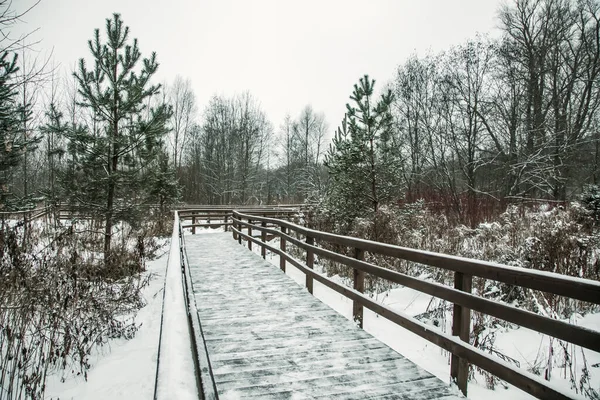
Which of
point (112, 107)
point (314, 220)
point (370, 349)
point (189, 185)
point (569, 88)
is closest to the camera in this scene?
point (370, 349)

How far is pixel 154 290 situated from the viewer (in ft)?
28.2

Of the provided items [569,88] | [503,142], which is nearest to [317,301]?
[503,142]

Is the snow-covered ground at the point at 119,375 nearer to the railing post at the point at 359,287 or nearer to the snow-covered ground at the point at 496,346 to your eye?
the railing post at the point at 359,287

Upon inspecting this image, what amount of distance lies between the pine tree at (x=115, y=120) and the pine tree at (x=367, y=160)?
690cm

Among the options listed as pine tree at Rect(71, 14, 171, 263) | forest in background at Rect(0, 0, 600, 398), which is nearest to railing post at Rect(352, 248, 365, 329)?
forest in background at Rect(0, 0, 600, 398)

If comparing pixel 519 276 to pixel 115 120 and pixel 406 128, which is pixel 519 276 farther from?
pixel 406 128

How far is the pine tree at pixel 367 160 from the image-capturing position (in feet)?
40.5

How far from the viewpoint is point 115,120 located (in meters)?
12.0

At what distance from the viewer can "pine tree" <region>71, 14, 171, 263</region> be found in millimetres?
11586

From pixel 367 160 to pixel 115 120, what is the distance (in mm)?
8953

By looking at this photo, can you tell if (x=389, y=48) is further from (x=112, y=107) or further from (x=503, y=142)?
(x=112, y=107)

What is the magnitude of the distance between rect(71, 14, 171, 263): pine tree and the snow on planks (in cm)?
761

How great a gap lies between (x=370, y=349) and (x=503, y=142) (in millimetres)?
20102

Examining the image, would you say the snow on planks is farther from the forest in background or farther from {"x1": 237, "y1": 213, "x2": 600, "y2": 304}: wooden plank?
the forest in background
